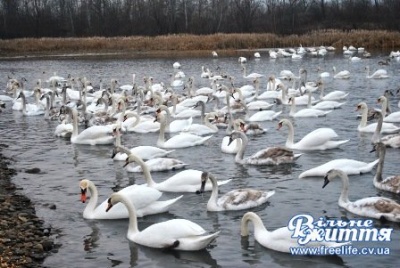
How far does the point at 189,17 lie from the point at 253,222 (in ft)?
264

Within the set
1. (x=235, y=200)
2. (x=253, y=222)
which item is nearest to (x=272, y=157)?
(x=235, y=200)

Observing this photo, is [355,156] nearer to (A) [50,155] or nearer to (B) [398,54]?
(A) [50,155]

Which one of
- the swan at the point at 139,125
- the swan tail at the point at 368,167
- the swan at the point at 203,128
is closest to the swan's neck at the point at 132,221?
the swan tail at the point at 368,167

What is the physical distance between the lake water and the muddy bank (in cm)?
18

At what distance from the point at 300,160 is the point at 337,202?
326 centimetres

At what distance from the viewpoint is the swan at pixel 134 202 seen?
962 centimetres

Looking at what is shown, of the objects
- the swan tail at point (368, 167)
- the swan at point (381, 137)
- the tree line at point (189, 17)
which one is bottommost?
the swan tail at point (368, 167)

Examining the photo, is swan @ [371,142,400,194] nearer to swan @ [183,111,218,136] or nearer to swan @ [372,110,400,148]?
swan @ [372,110,400,148]

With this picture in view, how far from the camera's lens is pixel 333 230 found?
8367 millimetres

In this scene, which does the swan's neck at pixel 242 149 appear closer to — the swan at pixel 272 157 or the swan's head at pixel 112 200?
the swan at pixel 272 157

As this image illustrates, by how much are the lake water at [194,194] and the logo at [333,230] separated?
0.18 meters

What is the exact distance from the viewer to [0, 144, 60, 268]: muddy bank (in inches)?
310

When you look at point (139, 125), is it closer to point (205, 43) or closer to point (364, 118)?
point (364, 118)

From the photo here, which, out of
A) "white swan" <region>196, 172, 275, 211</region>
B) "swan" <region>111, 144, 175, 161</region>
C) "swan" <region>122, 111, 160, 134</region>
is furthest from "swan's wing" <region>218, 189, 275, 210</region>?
"swan" <region>122, 111, 160, 134</region>
